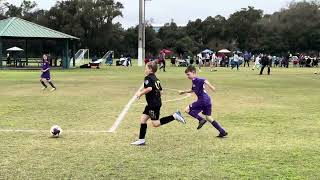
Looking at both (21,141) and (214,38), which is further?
(214,38)

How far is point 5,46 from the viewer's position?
68.6 metres

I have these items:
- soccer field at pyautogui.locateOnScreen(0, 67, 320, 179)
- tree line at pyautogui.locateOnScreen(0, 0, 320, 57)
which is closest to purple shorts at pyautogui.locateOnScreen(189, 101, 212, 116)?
soccer field at pyautogui.locateOnScreen(0, 67, 320, 179)

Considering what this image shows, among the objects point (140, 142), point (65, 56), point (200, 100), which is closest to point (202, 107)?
point (200, 100)

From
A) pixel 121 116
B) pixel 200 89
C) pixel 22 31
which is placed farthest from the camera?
pixel 22 31

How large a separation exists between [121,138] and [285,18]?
309 ft

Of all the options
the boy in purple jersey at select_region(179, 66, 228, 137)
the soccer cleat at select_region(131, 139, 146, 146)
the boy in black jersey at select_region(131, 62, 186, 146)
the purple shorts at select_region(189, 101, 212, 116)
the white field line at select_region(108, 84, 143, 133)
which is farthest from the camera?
the white field line at select_region(108, 84, 143, 133)

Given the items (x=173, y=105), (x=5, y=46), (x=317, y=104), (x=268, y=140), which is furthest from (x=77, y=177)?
(x=5, y=46)

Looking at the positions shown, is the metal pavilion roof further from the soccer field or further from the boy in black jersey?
the boy in black jersey

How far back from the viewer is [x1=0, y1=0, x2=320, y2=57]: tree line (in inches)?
3752

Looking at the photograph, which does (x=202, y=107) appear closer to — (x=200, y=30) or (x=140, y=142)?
(x=140, y=142)

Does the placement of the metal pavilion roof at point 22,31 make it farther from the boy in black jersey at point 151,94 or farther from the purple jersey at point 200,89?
the boy in black jersey at point 151,94

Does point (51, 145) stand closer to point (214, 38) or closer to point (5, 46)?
point (5, 46)

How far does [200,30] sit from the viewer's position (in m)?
109

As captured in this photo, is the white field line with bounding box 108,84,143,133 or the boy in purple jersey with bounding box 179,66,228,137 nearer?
the boy in purple jersey with bounding box 179,66,228,137
